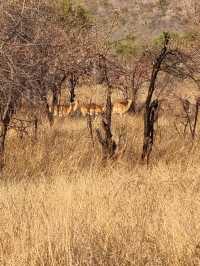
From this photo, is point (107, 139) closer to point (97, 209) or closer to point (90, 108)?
point (97, 209)

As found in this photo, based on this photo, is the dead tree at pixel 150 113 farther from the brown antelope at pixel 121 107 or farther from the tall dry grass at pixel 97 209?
the brown antelope at pixel 121 107

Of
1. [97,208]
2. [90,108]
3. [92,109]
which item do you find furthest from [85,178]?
[92,109]

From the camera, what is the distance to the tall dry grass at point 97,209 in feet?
12.6

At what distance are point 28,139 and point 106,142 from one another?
1.57 m

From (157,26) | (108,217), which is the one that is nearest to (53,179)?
(108,217)

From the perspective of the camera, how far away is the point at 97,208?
4.81 meters

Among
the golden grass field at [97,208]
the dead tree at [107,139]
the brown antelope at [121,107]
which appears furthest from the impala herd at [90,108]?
the dead tree at [107,139]

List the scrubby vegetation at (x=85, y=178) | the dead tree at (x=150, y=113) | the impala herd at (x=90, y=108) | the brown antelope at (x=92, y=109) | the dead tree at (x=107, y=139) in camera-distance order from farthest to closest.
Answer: the impala herd at (x=90, y=108) < the brown antelope at (x=92, y=109) < the dead tree at (x=150, y=113) < the dead tree at (x=107, y=139) < the scrubby vegetation at (x=85, y=178)

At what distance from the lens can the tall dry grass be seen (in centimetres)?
384

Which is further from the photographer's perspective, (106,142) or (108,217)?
(106,142)

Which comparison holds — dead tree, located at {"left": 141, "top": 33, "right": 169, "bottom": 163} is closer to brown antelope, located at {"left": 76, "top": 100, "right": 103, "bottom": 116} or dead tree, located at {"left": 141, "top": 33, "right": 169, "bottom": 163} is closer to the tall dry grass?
the tall dry grass

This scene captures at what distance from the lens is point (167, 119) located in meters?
13.5

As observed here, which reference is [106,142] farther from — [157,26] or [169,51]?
[157,26]

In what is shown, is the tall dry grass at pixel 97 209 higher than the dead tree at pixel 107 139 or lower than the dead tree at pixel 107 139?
lower
